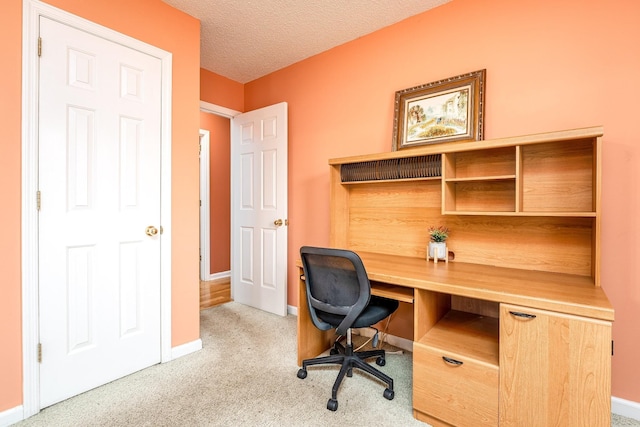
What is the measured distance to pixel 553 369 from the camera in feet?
4.23

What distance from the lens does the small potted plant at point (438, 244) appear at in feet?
6.95

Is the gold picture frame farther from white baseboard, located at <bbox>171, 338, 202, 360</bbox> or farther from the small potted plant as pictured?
white baseboard, located at <bbox>171, 338, 202, 360</bbox>

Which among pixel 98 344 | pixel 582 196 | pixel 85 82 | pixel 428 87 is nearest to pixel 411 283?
pixel 582 196

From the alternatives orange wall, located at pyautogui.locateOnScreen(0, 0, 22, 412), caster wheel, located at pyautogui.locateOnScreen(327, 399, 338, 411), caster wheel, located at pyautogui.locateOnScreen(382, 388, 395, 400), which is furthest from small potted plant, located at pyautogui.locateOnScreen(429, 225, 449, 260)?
orange wall, located at pyautogui.locateOnScreen(0, 0, 22, 412)

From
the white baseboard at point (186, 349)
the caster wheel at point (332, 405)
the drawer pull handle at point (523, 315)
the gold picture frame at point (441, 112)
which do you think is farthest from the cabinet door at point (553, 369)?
the white baseboard at point (186, 349)

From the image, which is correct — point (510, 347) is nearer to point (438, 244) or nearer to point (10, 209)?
point (438, 244)

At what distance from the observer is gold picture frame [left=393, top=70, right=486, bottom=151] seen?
205cm

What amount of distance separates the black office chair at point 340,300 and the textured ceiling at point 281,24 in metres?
1.79

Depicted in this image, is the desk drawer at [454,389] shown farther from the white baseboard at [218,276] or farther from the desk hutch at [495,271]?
the white baseboard at [218,276]

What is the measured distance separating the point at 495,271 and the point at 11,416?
2.75 meters

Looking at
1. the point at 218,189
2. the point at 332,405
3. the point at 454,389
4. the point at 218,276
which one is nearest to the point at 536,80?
the point at 454,389

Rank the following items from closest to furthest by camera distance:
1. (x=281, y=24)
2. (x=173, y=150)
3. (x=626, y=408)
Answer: (x=626, y=408), (x=173, y=150), (x=281, y=24)

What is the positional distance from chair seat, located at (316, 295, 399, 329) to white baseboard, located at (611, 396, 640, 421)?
49.2 inches

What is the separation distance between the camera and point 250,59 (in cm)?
307
